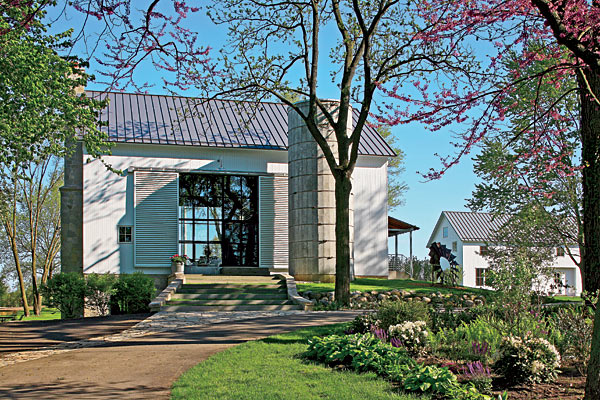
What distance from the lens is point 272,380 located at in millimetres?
7449

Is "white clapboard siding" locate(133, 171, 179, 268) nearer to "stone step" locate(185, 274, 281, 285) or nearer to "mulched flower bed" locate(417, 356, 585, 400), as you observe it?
"stone step" locate(185, 274, 281, 285)

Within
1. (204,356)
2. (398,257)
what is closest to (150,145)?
(398,257)

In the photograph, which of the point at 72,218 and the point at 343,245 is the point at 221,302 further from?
the point at 72,218

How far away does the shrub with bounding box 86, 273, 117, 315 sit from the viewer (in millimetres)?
18359

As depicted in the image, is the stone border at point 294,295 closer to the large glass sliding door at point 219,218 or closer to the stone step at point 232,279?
the stone step at point 232,279

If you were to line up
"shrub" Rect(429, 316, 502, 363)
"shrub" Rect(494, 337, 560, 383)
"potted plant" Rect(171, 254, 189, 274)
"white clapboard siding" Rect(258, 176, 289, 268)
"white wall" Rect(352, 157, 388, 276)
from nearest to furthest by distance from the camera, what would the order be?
"shrub" Rect(494, 337, 560, 383) < "shrub" Rect(429, 316, 502, 363) < "potted plant" Rect(171, 254, 189, 274) < "white clapboard siding" Rect(258, 176, 289, 268) < "white wall" Rect(352, 157, 388, 276)

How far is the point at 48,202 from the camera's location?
1396 inches

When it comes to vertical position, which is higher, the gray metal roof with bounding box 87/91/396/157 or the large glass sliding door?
the gray metal roof with bounding box 87/91/396/157

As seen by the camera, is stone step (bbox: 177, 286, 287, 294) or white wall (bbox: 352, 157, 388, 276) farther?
white wall (bbox: 352, 157, 388, 276)

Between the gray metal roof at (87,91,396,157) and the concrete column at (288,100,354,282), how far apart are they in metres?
2.34

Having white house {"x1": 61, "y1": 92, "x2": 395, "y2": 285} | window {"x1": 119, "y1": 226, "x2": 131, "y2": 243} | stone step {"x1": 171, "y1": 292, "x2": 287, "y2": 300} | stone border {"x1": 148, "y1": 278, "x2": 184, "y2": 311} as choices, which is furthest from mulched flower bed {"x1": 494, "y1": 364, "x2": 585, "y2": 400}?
window {"x1": 119, "y1": 226, "x2": 131, "y2": 243}

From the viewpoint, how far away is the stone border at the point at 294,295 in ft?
54.8

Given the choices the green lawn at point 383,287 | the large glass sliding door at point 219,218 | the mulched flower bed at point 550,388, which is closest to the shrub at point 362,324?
the mulched flower bed at point 550,388

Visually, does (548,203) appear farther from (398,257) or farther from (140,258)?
(140,258)
